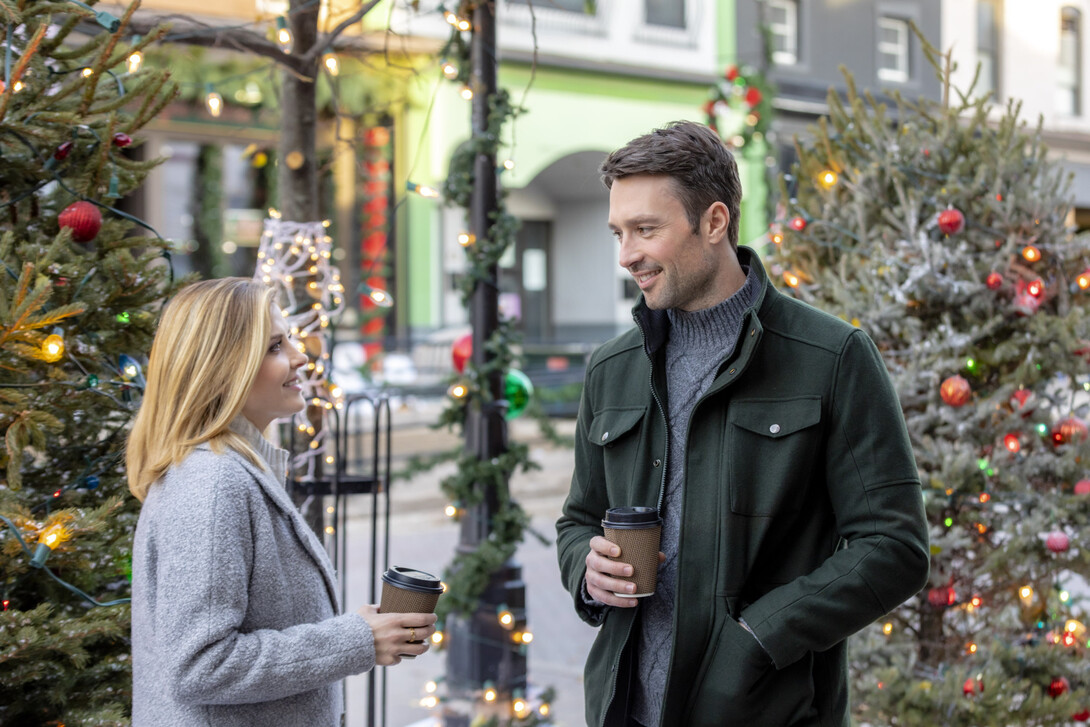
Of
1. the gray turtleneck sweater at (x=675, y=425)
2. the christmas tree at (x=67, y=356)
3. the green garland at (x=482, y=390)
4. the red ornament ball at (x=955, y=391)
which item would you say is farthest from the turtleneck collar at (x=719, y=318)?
the green garland at (x=482, y=390)

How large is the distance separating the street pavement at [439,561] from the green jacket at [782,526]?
6.09ft

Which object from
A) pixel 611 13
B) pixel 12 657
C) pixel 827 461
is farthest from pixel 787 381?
pixel 611 13

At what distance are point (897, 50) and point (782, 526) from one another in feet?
62.3

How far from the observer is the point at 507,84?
15.9 meters

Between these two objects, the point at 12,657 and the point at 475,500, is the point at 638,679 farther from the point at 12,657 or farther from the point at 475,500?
the point at 475,500

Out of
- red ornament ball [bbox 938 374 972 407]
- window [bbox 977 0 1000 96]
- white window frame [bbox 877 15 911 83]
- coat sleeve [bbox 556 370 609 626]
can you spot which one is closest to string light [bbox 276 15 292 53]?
coat sleeve [bbox 556 370 609 626]

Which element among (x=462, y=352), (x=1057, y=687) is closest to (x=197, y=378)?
(x=1057, y=687)

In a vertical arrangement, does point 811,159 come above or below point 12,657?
above

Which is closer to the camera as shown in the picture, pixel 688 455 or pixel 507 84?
pixel 688 455

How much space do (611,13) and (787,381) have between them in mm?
15595

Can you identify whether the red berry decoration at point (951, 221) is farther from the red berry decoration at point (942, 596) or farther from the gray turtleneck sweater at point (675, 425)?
the gray turtleneck sweater at point (675, 425)

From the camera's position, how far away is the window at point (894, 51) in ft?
61.8

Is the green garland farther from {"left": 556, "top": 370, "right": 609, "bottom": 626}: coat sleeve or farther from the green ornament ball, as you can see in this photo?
{"left": 556, "top": 370, "right": 609, "bottom": 626}: coat sleeve

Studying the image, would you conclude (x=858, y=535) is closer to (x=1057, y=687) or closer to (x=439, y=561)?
(x=1057, y=687)
